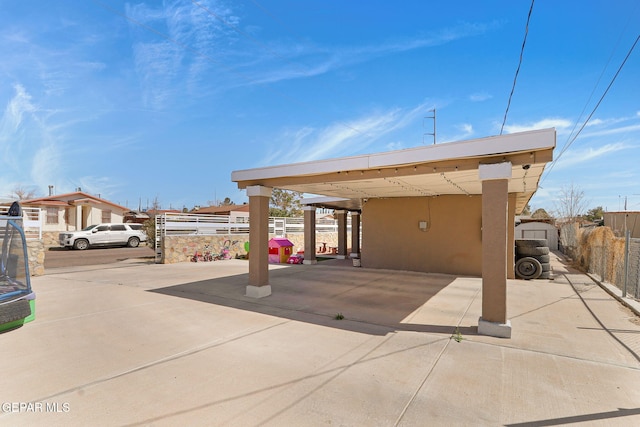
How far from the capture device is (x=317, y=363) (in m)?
4.02

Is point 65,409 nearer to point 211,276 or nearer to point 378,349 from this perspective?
point 378,349

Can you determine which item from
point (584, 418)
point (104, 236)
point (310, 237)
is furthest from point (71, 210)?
point (584, 418)

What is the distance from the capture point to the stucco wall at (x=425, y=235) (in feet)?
35.9

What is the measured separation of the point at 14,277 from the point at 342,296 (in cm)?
665

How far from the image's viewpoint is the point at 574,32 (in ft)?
28.8

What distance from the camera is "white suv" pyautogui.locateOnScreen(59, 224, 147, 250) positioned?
20.3 m

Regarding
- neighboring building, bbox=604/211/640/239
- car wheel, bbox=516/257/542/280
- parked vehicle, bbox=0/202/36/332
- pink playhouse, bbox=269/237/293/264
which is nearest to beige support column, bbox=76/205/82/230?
pink playhouse, bbox=269/237/293/264

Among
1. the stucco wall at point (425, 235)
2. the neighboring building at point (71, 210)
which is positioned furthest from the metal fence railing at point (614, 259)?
the neighboring building at point (71, 210)

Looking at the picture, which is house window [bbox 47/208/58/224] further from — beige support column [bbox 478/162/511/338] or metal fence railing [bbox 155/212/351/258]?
beige support column [bbox 478/162/511/338]

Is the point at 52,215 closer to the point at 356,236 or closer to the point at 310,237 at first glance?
the point at 310,237

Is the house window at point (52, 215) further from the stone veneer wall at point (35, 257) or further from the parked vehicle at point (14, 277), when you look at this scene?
the parked vehicle at point (14, 277)

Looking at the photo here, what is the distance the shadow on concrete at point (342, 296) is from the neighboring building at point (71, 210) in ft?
70.6

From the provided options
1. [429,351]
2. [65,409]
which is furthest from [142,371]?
[429,351]

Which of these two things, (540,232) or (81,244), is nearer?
(81,244)
